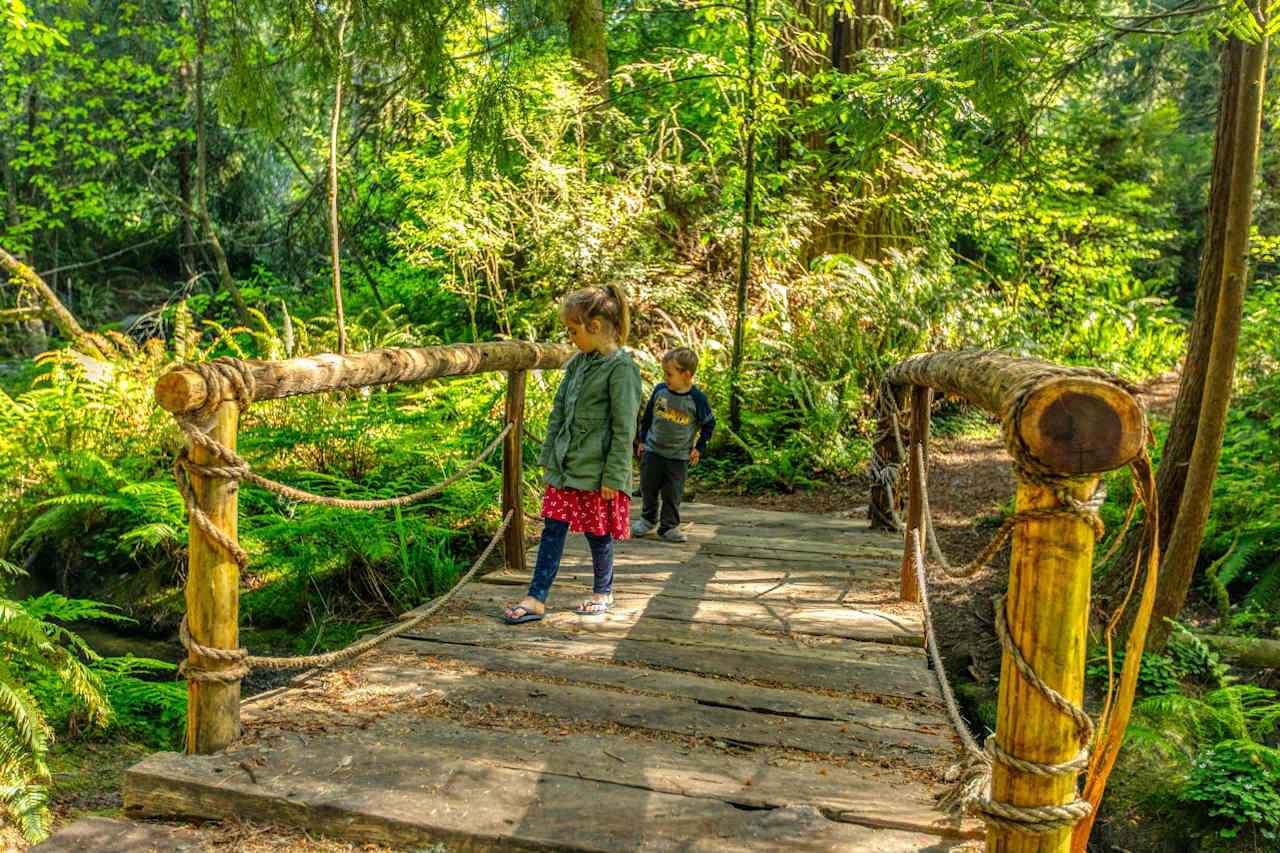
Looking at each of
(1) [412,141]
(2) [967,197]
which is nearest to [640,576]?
(2) [967,197]

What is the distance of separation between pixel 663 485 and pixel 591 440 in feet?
7.04

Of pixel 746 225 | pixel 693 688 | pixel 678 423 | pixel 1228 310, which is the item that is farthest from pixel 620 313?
pixel 746 225

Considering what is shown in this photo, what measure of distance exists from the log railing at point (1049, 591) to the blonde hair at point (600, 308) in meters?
2.51

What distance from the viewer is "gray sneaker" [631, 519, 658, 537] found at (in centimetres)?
636

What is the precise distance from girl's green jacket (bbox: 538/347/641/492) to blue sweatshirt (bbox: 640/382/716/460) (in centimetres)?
187

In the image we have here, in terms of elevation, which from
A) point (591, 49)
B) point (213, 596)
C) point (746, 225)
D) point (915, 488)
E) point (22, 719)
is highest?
point (591, 49)

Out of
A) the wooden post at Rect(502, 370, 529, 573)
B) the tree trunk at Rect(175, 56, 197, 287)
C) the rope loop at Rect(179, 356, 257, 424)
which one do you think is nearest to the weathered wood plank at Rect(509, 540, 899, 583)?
the wooden post at Rect(502, 370, 529, 573)

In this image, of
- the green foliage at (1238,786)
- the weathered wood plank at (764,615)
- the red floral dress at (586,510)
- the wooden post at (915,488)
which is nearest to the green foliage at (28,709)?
the weathered wood plank at (764,615)

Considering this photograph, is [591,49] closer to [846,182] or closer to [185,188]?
[846,182]

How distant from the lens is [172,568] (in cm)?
661

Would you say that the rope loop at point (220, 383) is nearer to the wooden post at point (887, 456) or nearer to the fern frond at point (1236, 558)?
the wooden post at point (887, 456)

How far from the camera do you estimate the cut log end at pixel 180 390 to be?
99.0 inches

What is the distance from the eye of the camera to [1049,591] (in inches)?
74.5

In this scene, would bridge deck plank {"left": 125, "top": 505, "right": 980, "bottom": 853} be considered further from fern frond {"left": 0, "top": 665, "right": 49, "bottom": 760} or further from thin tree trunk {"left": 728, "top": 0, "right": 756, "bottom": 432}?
thin tree trunk {"left": 728, "top": 0, "right": 756, "bottom": 432}
